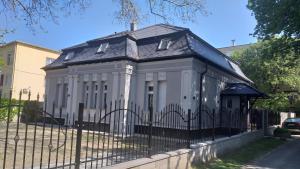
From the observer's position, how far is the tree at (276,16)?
45.6 ft

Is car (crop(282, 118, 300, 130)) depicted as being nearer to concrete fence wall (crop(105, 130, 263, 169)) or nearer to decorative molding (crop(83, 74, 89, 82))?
concrete fence wall (crop(105, 130, 263, 169))

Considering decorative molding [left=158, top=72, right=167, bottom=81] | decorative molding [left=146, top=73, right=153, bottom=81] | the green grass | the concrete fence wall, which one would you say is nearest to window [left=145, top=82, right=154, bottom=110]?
decorative molding [left=146, top=73, right=153, bottom=81]

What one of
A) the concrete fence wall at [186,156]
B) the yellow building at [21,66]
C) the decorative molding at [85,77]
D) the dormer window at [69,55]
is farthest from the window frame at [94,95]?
the yellow building at [21,66]

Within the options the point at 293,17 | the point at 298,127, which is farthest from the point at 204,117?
the point at 298,127

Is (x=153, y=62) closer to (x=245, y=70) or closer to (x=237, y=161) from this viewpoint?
(x=237, y=161)

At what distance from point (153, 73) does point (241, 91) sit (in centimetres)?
601

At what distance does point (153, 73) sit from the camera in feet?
56.7

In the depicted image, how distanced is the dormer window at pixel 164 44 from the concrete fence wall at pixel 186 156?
6.76 metres

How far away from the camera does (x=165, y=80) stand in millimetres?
16797

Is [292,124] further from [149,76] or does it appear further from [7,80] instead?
[7,80]

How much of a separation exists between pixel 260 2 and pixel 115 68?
9311 mm

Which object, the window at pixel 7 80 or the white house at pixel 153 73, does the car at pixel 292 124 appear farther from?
the window at pixel 7 80

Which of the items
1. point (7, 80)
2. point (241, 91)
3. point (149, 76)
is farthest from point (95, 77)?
point (7, 80)

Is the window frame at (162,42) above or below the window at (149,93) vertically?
above
